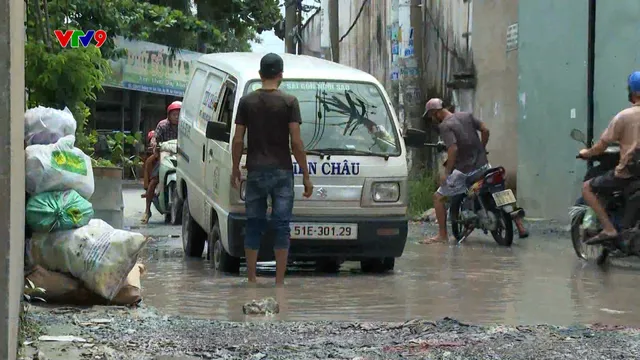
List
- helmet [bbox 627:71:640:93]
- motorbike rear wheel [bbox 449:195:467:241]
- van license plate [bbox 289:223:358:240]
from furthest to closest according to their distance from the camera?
motorbike rear wheel [bbox 449:195:467:241] → helmet [bbox 627:71:640:93] → van license plate [bbox 289:223:358:240]

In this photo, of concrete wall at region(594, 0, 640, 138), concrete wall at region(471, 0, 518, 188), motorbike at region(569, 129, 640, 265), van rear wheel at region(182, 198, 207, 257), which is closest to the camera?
motorbike at region(569, 129, 640, 265)

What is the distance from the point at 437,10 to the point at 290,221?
12918 millimetres

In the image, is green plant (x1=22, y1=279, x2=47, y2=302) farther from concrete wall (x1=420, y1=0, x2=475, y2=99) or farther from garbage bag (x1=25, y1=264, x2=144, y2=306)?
concrete wall (x1=420, y1=0, x2=475, y2=99)

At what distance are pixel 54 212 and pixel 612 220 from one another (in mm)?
5582

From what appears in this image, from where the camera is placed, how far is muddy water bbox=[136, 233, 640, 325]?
7.57m

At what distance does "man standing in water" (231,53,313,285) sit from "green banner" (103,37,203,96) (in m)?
22.9

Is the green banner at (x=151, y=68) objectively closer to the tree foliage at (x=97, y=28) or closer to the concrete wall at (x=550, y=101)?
the tree foliage at (x=97, y=28)

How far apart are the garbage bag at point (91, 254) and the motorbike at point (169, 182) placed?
8.65 m

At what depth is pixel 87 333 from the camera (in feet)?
20.4

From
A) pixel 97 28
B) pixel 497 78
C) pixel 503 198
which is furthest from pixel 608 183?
pixel 97 28

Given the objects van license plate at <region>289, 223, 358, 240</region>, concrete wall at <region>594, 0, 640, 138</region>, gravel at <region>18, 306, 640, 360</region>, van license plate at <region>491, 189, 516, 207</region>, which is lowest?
gravel at <region>18, 306, 640, 360</region>

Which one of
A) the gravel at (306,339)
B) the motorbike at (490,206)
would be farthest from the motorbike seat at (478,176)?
the gravel at (306,339)

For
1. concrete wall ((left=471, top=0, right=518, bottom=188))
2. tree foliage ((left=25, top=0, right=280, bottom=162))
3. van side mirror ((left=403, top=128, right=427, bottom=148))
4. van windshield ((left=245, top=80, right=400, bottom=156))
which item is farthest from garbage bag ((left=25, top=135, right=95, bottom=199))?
concrete wall ((left=471, top=0, right=518, bottom=188))

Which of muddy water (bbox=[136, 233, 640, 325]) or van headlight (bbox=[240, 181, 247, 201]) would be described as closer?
muddy water (bbox=[136, 233, 640, 325])
